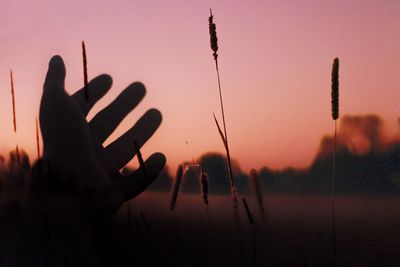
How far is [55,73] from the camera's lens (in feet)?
5.00

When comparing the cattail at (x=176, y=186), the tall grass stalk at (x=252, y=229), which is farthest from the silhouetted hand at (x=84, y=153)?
the tall grass stalk at (x=252, y=229)

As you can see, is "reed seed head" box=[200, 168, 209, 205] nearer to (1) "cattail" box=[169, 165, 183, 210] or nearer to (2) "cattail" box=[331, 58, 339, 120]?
(1) "cattail" box=[169, 165, 183, 210]

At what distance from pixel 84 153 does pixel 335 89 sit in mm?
780

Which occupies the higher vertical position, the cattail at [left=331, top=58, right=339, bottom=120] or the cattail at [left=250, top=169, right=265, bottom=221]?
the cattail at [left=331, top=58, right=339, bottom=120]

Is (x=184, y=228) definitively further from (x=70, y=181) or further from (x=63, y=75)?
(x=63, y=75)

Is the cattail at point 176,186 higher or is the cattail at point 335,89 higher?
the cattail at point 335,89

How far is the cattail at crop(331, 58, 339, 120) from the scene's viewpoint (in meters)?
1.18

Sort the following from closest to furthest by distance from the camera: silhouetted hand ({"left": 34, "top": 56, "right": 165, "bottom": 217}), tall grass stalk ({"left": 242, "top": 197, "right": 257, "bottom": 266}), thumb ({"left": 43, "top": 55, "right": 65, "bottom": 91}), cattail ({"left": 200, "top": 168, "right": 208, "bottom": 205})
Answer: tall grass stalk ({"left": 242, "top": 197, "right": 257, "bottom": 266}), cattail ({"left": 200, "top": 168, "right": 208, "bottom": 205}), silhouetted hand ({"left": 34, "top": 56, "right": 165, "bottom": 217}), thumb ({"left": 43, "top": 55, "right": 65, "bottom": 91})

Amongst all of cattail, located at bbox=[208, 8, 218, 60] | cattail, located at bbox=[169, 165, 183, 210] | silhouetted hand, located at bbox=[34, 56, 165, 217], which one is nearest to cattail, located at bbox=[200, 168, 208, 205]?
cattail, located at bbox=[169, 165, 183, 210]

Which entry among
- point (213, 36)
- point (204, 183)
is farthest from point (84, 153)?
point (213, 36)

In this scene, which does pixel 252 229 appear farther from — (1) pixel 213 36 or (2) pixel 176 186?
(1) pixel 213 36

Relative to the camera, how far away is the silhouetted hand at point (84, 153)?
1.40 metres

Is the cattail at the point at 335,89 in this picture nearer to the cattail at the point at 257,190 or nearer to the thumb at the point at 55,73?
the cattail at the point at 257,190

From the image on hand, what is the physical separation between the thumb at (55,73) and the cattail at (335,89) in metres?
0.86
